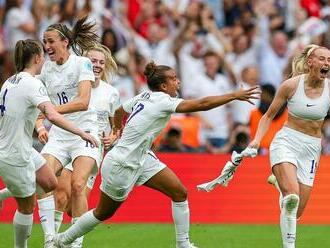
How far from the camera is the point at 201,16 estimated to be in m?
20.8

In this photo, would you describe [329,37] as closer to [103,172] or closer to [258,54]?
[258,54]

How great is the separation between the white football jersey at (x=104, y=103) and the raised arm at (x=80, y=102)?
42.6 inches

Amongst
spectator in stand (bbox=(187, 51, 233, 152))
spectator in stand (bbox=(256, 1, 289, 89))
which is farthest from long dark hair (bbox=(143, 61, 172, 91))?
spectator in stand (bbox=(256, 1, 289, 89))

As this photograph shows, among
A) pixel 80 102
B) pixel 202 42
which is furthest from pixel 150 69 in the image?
pixel 202 42

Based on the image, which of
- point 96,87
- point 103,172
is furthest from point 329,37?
point 103,172

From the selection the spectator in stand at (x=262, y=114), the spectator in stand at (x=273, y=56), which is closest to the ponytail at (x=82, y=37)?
the spectator in stand at (x=262, y=114)

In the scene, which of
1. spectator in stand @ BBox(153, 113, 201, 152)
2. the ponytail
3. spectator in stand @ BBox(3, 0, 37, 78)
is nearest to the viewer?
the ponytail

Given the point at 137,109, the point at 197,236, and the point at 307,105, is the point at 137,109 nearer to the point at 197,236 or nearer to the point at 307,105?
the point at 307,105

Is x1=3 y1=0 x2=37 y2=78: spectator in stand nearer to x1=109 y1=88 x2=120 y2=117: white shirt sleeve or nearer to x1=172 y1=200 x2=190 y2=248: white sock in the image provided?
x1=109 y1=88 x2=120 y2=117: white shirt sleeve

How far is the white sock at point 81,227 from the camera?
11742 mm

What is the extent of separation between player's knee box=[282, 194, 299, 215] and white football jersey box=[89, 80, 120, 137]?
2700 millimetres

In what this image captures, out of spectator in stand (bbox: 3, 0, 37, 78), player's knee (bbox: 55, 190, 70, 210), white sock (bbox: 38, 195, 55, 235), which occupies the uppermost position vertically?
white sock (bbox: 38, 195, 55, 235)

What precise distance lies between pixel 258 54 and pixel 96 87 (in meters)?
7.73

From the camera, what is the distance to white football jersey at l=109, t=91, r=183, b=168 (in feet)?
37.3
